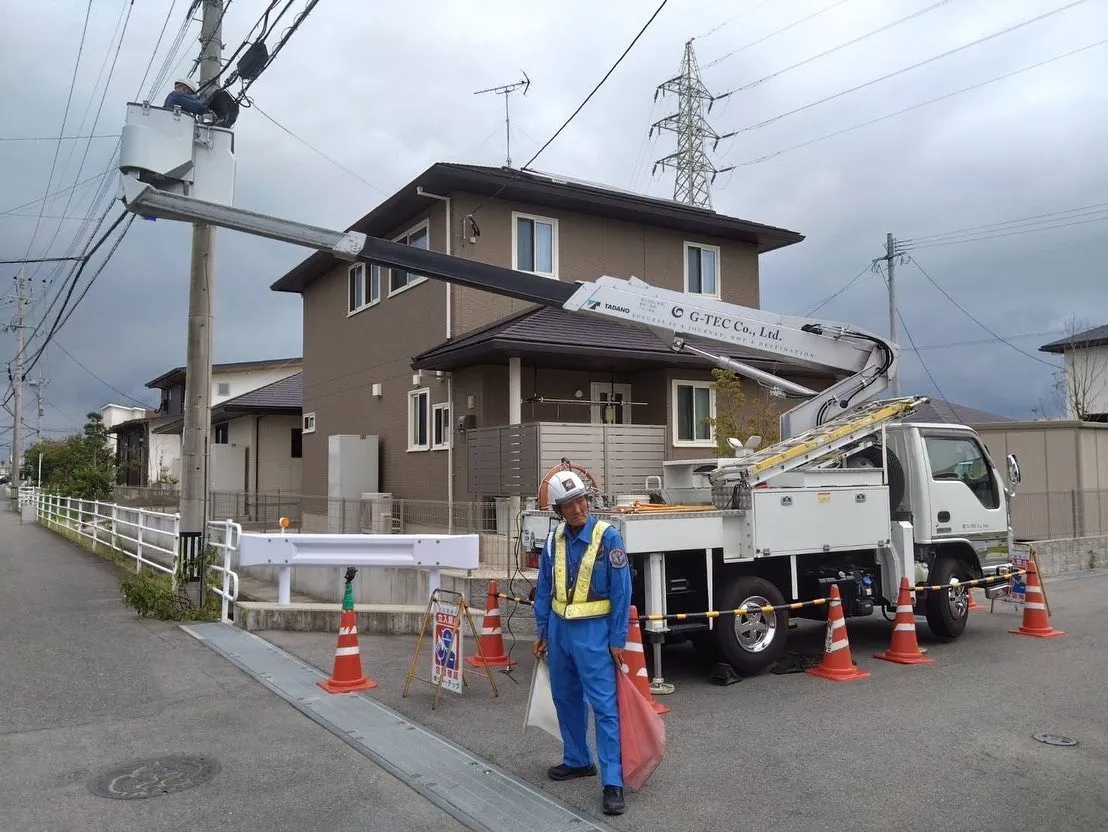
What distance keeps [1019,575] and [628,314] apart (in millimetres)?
5817

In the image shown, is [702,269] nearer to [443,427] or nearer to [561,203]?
[561,203]

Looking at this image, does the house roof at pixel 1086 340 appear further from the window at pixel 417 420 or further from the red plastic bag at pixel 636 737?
the red plastic bag at pixel 636 737

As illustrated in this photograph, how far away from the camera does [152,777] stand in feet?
18.1

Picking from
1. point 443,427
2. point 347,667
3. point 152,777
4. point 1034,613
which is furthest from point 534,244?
point 152,777

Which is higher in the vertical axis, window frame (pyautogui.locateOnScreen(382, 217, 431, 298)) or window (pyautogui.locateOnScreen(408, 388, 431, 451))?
window frame (pyautogui.locateOnScreen(382, 217, 431, 298))

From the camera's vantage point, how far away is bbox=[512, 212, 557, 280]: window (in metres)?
17.5

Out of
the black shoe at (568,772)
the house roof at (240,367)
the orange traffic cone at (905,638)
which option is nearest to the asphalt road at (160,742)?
the black shoe at (568,772)

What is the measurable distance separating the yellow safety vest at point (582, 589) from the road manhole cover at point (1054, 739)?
340 cm

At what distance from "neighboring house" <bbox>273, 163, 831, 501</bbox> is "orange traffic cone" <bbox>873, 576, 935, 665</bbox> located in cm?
631

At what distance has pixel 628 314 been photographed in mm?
9531

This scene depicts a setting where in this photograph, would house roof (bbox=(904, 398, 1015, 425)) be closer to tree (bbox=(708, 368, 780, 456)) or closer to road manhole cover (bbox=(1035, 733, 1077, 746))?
tree (bbox=(708, 368, 780, 456))

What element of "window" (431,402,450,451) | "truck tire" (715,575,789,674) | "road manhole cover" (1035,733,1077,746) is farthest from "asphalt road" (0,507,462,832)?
"window" (431,402,450,451)

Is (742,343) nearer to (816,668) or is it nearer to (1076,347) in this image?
(816,668)

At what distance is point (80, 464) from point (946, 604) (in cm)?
2854
